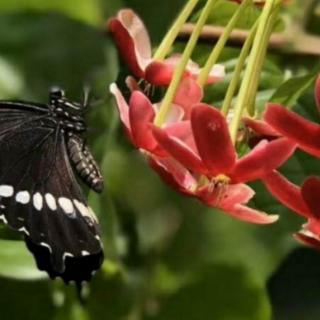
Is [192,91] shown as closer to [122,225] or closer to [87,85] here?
[87,85]

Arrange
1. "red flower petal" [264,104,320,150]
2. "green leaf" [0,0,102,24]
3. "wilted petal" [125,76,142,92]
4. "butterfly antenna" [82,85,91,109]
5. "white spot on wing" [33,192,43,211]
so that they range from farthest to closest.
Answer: "green leaf" [0,0,102,24]
"butterfly antenna" [82,85,91,109]
"white spot on wing" [33,192,43,211]
"wilted petal" [125,76,142,92]
"red flower petal" [264,104,320,150]

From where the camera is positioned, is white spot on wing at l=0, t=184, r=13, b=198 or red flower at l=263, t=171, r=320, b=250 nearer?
red flower at l=263, t=171, r=320, b=250

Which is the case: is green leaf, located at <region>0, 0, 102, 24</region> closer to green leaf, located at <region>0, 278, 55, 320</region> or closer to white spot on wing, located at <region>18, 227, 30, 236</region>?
green leaf, located at <region>0, 278, 55, 320</region>

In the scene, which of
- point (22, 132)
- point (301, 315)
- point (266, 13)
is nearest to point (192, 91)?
point (266, 13)

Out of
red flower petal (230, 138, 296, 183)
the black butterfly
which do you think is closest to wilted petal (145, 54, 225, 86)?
red flower petal (230, 138, 296, 183)

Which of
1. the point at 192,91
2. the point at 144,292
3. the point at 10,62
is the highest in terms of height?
the point at 192,91

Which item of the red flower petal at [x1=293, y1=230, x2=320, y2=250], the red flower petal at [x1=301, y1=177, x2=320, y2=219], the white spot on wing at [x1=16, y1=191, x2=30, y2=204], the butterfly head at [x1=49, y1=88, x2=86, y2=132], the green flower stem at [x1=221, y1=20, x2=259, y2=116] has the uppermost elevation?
the green flower stem at [x1=221, y1=20, x2=259, y2=116]
